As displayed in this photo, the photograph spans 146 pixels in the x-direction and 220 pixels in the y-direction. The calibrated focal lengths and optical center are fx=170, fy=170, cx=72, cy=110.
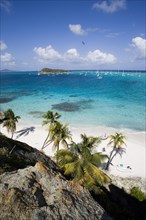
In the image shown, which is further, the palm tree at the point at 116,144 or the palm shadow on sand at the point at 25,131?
the palm shadow on sand at the point at 25,131

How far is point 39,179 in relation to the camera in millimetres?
9852

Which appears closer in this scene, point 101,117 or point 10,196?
point 10,196

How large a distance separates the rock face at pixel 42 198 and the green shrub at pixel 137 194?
15.8m

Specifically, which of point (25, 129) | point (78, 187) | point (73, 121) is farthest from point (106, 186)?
point (73, 121)

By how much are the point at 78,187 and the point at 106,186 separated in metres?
13.7

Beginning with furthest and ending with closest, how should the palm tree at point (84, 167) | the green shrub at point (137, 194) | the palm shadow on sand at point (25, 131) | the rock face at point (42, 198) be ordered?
the palm shadow on sand at point (25, 131), the green shrub at point (137, 194), the palm tree at point (84, 167), the rock face at point (42, 198)

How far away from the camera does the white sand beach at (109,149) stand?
3036 centimetres

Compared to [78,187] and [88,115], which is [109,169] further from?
[88,115]

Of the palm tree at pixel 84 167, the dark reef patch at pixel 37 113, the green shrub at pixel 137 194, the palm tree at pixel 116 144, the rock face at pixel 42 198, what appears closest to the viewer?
the rock face at pixel 42 198

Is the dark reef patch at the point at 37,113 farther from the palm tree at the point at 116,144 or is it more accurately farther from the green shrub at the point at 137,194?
the green shrub at the point at 137,194

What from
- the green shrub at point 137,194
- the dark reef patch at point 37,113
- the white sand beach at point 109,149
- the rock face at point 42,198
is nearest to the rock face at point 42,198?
the rock face at point 42,198

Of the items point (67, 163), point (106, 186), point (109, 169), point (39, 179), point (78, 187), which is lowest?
point (109, 169)

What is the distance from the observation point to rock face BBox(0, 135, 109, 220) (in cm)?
751

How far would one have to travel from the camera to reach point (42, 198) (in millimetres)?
8617
